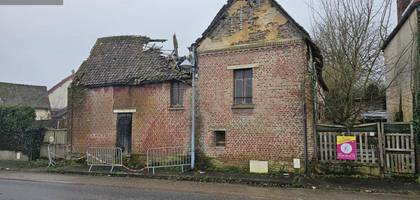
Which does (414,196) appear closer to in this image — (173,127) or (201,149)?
(201,149)

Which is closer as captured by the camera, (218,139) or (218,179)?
(218,179)

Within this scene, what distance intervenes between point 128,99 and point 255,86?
687 centimetres

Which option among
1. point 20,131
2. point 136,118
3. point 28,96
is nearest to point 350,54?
point 136,118

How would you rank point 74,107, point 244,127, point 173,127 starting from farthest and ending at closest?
1. point 74,107
2. point 173,127
3. point 244,127

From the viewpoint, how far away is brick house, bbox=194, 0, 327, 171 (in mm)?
14555

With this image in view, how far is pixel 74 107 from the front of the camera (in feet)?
65.5

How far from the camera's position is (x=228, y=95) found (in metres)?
15.9

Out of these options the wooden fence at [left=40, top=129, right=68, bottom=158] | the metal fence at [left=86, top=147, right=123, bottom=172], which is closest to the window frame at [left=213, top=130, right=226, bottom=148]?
the metal fence at [left=86, top=147, right=123, bottom=172]

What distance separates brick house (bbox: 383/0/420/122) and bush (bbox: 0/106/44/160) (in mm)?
19024

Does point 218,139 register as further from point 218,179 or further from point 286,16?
point 286,16

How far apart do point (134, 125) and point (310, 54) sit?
29.8 feet

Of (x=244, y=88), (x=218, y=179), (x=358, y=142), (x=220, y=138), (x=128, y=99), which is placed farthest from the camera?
(x=128, y=99)

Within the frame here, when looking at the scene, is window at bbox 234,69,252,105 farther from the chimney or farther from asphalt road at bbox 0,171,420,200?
the chimney

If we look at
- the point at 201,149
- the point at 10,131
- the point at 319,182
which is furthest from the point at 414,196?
the point at 10,131
